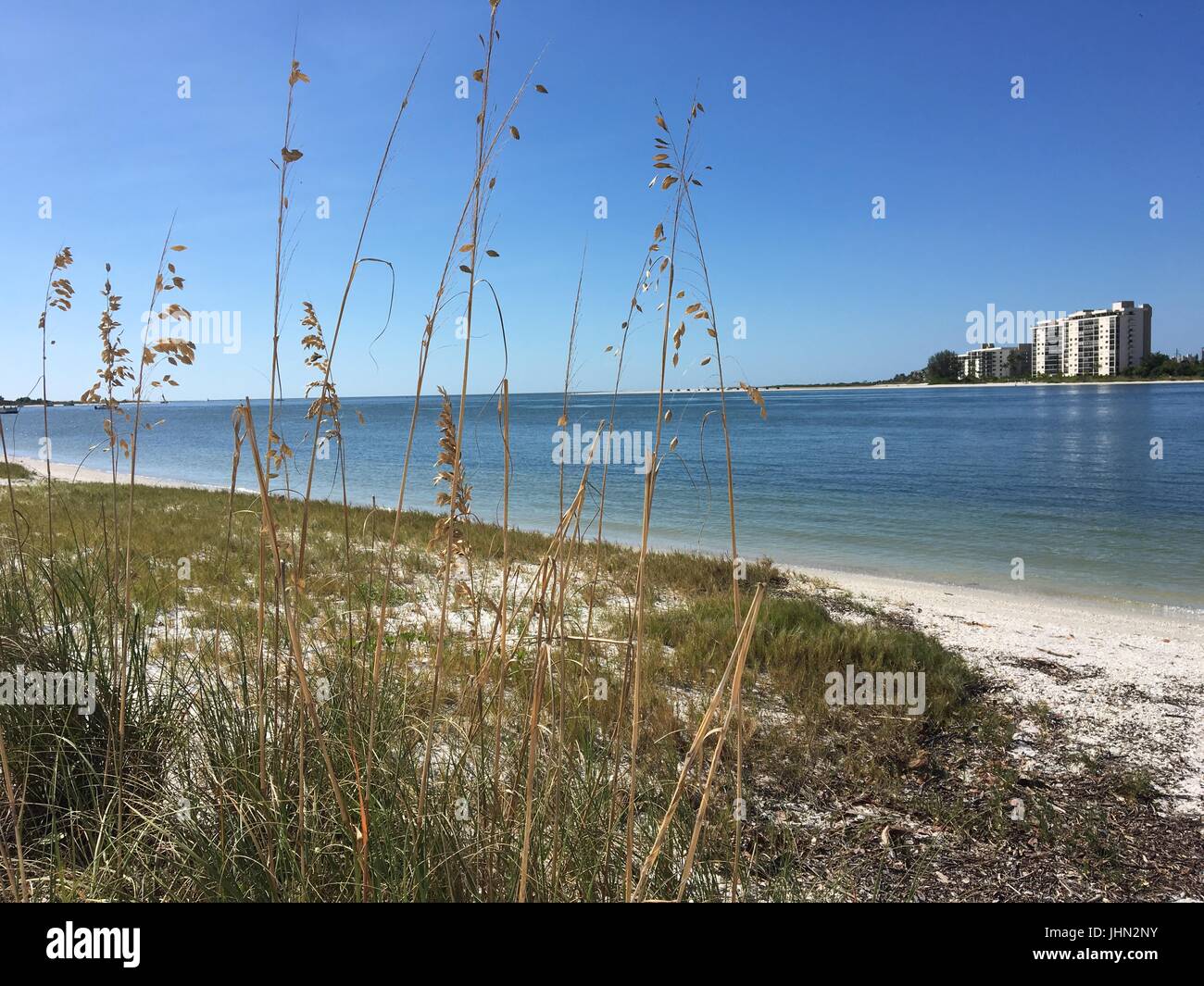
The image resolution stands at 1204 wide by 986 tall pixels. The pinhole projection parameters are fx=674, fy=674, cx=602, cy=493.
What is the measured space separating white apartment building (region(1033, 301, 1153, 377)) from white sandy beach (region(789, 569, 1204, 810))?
90134mm

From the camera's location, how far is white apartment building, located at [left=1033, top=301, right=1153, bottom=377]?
90.3m

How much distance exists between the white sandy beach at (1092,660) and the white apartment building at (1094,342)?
3549 inches

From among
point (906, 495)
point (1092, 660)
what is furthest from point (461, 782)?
point (906, 495)

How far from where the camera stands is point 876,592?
9.61 metres

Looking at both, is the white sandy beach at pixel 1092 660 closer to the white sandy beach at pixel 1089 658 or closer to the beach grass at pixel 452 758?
the white sandy beach at pixel 1089 658

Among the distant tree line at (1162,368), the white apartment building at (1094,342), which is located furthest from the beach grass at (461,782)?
the distant tree line at (1162,368)

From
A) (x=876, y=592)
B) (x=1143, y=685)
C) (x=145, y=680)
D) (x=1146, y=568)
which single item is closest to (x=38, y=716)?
(x=145, y=680)

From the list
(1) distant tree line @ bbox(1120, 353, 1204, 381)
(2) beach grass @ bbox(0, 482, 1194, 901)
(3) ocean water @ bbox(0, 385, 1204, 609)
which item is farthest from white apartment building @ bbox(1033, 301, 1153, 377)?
(2) beach grass @ bbox(0, 482, 1194, 901)

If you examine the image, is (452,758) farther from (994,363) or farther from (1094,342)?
(994,363)

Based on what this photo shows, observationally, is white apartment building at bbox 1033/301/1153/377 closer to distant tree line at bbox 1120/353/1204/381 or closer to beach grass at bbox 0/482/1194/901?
distant tree line at bbox 1120/353/1204/381

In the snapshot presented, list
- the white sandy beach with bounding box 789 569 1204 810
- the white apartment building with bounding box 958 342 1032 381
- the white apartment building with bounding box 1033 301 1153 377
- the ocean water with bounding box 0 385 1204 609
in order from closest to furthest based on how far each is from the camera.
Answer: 1. the white sandy beach with bounding box 789 569 1204 810
2. the ocean water with bounding box 0 385 1204 609
3. the white apartment building with bounding box 1033 301 1153 377
4. the white apartment building with bounding box 958 342 1032 381

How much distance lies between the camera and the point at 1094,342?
101m
